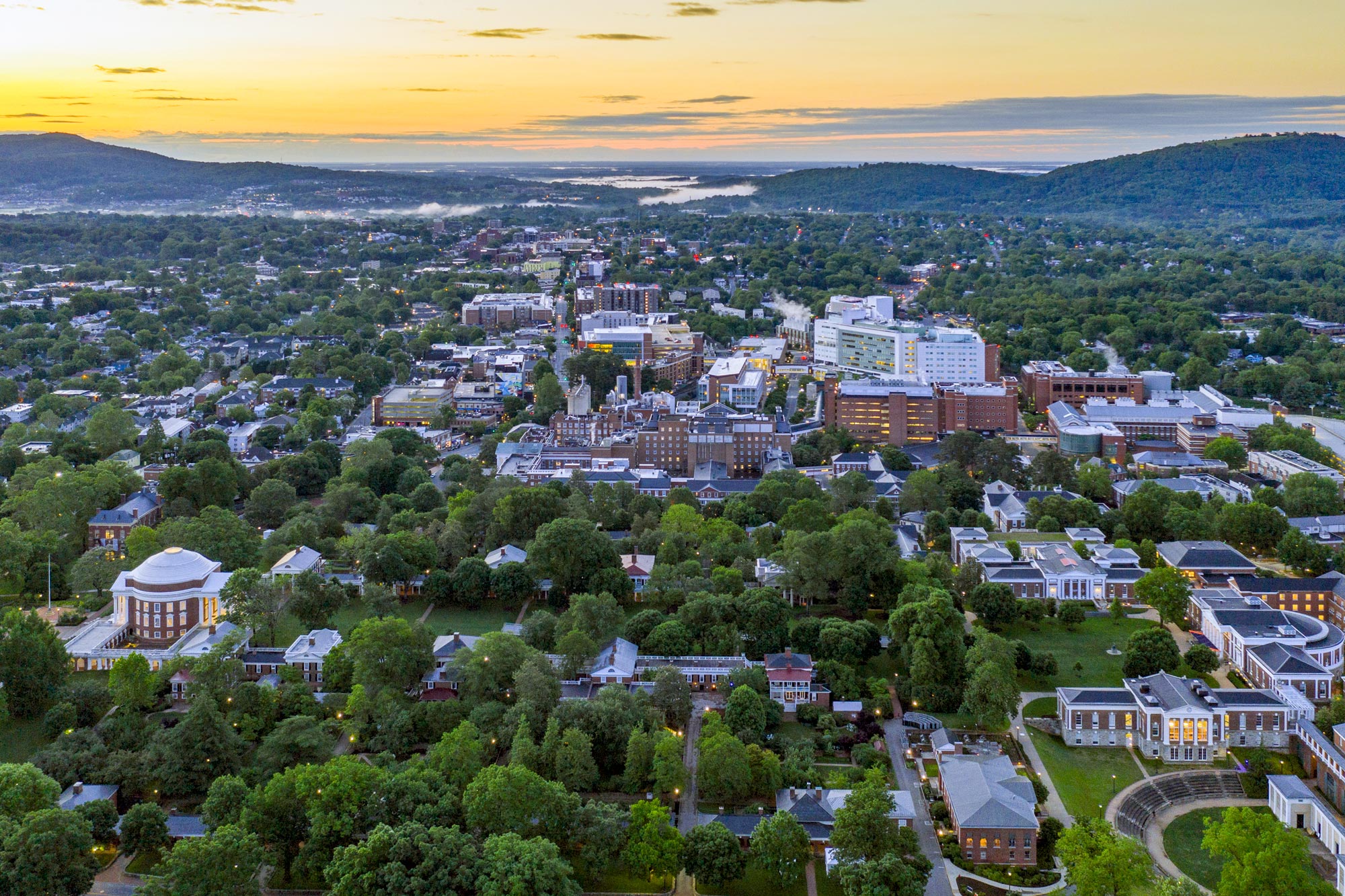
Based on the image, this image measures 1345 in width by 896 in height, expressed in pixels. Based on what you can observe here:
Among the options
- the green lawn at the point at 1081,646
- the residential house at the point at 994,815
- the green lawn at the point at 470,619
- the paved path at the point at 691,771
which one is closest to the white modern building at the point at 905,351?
the green lawn at the point at 1081,646

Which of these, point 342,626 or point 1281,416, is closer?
point 342,626

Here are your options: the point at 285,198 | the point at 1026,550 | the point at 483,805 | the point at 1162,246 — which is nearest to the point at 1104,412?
the point at 1026,550

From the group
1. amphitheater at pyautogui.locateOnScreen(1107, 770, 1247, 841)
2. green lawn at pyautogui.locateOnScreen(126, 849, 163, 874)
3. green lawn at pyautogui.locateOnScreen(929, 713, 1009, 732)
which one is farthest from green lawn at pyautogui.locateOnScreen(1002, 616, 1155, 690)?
green lawn at pyautogui.locateOnScreen(126, 849, 163, 874)

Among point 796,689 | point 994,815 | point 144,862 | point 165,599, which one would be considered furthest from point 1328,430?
point 144,862

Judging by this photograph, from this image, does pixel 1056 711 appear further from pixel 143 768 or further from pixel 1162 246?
pixel 1162 246

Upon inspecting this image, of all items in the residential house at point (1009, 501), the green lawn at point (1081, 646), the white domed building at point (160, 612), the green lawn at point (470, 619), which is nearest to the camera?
the green lawn at point (1081, 646)

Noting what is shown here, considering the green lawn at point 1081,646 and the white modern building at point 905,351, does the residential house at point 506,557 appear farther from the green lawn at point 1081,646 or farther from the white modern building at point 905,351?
the white modern building at point 905,351
